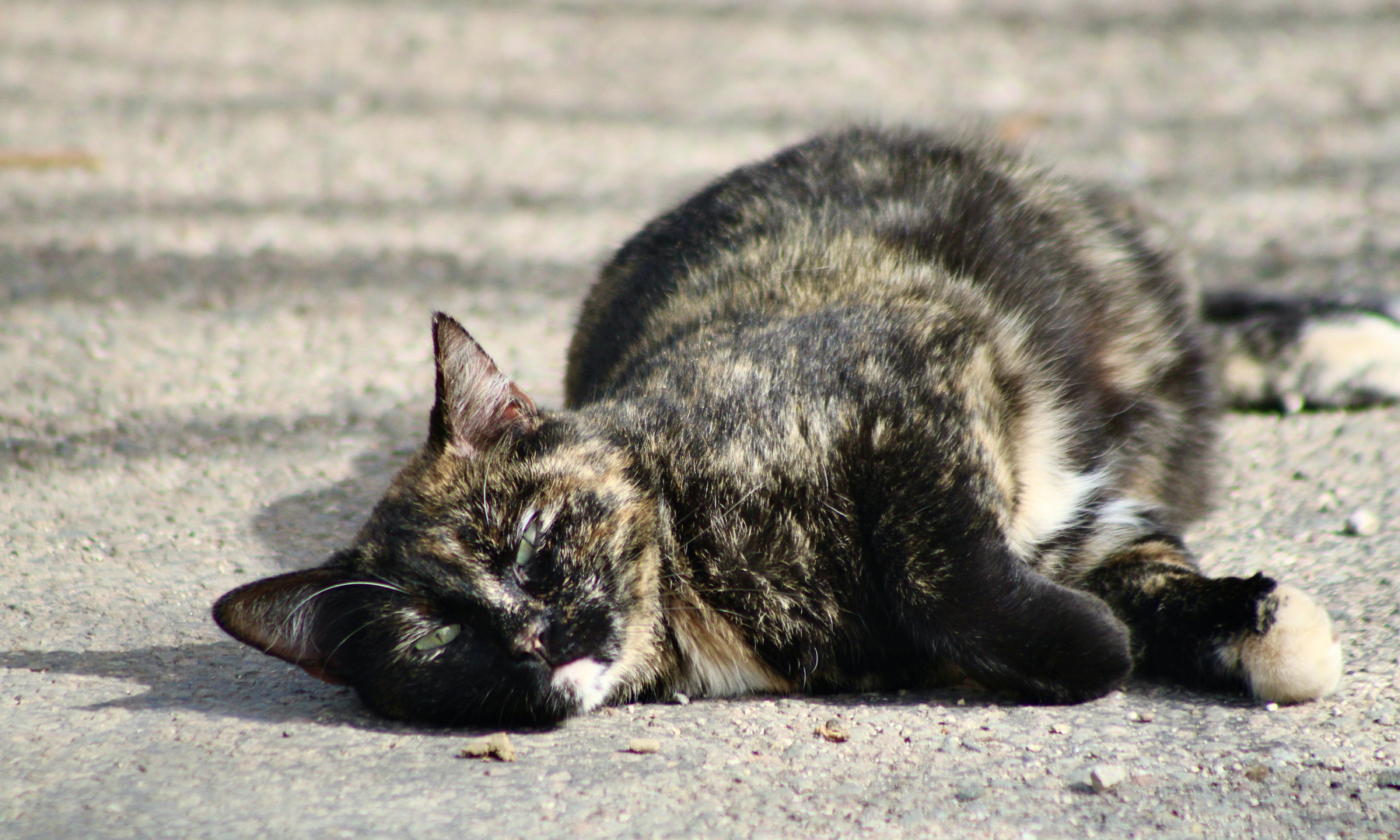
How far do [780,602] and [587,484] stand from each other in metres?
0.43

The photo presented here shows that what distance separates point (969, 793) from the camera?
69.0 inches

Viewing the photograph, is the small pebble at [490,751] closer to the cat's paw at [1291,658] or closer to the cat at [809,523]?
the cat at [809,523]

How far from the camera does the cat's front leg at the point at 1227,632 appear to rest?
2004mm

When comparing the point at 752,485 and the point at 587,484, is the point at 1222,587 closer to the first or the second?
the point at 752,485

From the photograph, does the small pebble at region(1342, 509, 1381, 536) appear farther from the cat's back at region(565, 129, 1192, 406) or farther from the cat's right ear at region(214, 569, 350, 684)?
the cat's right ear at region(214, 569, 350, 684)

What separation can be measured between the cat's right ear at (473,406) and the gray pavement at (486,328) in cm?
54

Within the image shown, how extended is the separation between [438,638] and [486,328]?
84.1 inches

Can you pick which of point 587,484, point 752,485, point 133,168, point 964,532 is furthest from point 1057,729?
point 133,168

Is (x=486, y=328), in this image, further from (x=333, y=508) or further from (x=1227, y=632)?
(x=1227, y=632)

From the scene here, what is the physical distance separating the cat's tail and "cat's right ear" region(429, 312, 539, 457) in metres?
1.95

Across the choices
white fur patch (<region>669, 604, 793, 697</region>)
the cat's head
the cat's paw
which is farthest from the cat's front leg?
the cat's head

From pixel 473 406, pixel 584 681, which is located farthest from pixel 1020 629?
pixel 473 406

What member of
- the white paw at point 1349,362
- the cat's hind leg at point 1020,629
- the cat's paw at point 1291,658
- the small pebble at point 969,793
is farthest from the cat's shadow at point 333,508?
the white paw at point 1349,362

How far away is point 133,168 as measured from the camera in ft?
17.4
